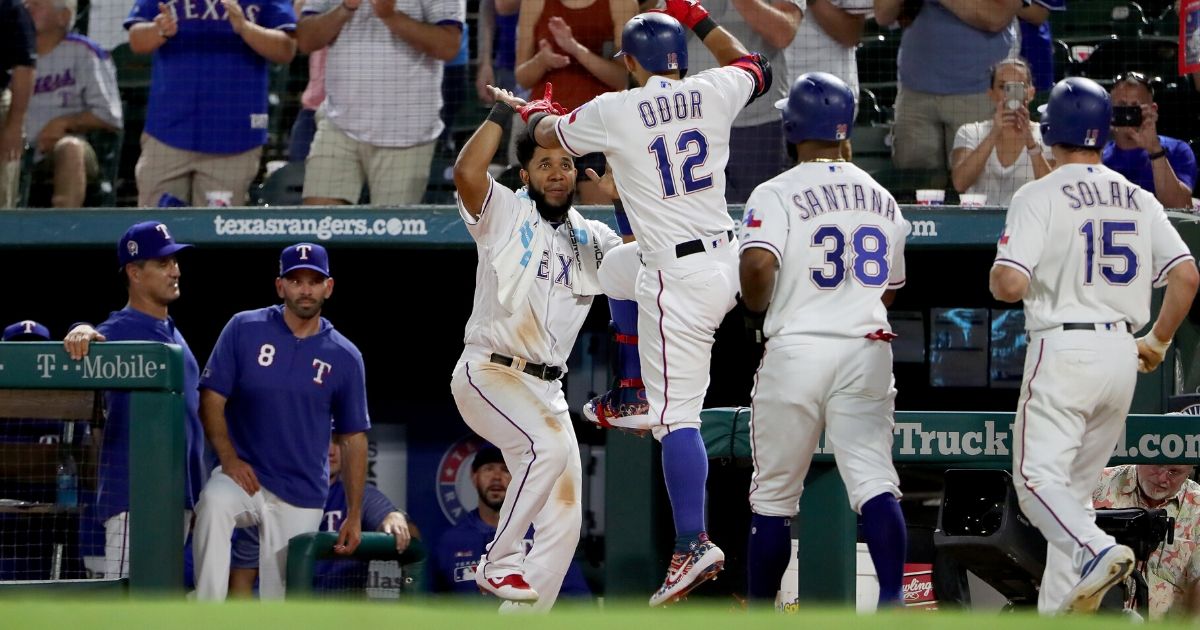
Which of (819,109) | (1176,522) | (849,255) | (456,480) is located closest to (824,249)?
(849,255)

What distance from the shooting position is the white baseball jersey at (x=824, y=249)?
4977mm

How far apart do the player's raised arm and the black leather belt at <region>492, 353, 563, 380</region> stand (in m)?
0.49

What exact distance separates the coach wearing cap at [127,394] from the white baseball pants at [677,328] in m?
2.09

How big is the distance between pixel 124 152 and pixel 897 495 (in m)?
5.73

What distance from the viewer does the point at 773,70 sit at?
25.0 ft

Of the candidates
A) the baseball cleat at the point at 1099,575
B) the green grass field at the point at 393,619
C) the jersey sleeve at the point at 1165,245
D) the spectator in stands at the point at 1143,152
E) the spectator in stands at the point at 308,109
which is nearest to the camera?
the green grass field at the point at 393,619

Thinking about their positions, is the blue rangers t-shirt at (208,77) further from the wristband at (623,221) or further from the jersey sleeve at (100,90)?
the wristband at (623,221)

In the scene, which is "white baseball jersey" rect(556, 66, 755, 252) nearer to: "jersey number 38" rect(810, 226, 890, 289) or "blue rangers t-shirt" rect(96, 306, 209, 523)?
"jersey number 38" rect(810, 226, 890, 289)

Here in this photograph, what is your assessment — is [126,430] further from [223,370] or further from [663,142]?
[663,142]

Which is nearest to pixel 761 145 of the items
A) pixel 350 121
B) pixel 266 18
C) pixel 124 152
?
pixel 350 121

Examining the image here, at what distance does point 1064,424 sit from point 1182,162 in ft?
10.7

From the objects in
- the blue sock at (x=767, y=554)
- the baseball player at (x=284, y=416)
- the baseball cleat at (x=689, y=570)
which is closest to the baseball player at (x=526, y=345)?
the baseball cleat at (x=689, y=570)

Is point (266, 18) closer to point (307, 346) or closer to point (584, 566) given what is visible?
point (307, 346)

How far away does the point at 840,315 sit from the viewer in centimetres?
498
